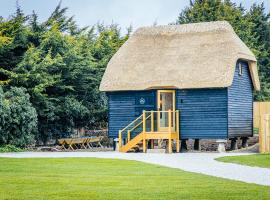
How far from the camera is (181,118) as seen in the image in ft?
124

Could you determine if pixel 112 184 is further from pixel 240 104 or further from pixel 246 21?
pixel 246 21

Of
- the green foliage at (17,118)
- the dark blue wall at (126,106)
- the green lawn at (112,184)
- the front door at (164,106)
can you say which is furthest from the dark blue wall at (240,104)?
the green lawn at (112,184)

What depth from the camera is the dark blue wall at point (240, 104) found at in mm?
37438

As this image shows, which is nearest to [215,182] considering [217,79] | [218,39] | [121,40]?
[217,79]

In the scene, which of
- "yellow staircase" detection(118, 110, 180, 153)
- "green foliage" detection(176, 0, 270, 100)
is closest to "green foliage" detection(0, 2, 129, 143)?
"yellow staircase" detection(118, 110, 180, 153)

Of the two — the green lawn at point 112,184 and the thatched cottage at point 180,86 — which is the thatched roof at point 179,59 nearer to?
the thatched cottage at point 180,86

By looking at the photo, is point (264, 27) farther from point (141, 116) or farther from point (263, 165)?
point (263, 165)

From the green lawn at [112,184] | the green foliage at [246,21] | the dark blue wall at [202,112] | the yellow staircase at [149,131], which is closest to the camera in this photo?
the green lawn at [112,184]

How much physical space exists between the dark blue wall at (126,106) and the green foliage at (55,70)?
3781mm

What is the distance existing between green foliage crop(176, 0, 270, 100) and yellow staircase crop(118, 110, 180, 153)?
21.9 meters

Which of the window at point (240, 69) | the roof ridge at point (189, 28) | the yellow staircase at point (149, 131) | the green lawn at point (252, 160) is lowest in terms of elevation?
the green lawn at point (252, 160)

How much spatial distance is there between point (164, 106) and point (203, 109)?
282 cm

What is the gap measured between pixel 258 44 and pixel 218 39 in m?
27.7

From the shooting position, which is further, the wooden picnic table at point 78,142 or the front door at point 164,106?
the wooden picnic table at point 78,142
